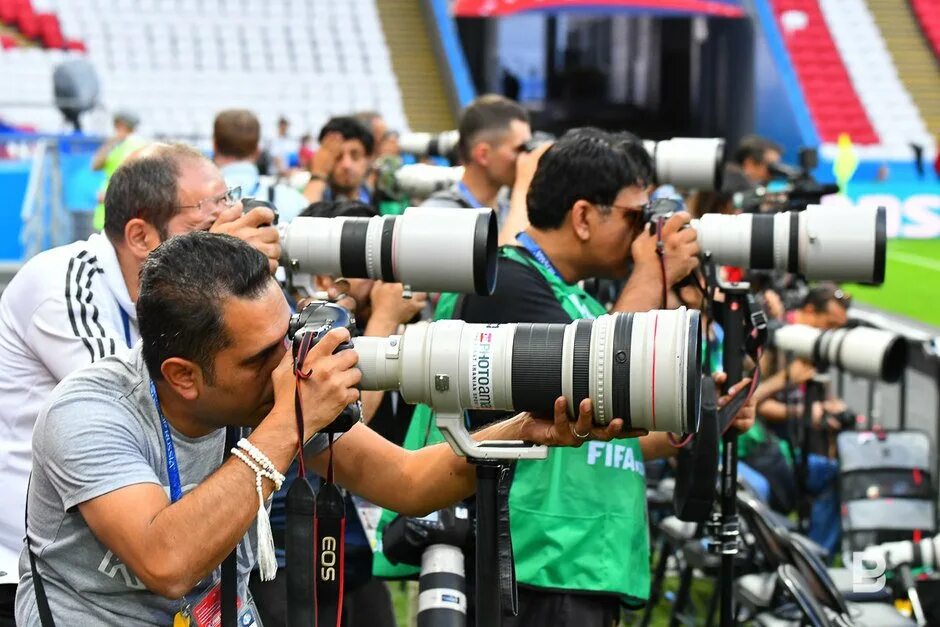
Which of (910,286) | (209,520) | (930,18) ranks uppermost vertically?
(930,18)

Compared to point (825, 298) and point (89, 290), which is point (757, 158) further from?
point (89, 290)

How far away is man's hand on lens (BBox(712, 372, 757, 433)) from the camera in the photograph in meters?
3.16

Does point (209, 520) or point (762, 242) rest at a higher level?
point (762, 242)

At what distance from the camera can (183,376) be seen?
1.99 metres

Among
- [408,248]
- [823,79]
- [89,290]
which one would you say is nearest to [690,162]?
[408,248]

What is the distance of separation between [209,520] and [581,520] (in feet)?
3.46

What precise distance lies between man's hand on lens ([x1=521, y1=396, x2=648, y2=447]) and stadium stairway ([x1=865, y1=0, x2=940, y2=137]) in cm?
2170

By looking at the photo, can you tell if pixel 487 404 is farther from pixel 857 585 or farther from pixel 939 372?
pixel 939 372

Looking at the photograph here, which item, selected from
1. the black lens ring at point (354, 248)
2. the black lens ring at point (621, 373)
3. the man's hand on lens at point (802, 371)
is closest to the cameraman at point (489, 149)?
the man's hand on lens at point (802, 371)

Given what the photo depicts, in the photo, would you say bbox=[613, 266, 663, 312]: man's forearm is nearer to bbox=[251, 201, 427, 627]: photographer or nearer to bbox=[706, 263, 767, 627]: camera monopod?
bbox=[706, 263, 767, 627]: camera monopod

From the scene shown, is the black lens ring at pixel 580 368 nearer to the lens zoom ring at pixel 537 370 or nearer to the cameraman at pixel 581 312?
the lens zoom ring at pixel 537 370

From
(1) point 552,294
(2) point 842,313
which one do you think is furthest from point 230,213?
(2) point 842,313

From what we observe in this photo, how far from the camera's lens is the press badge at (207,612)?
200 centimetres

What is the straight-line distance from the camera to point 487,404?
79.4 inches
